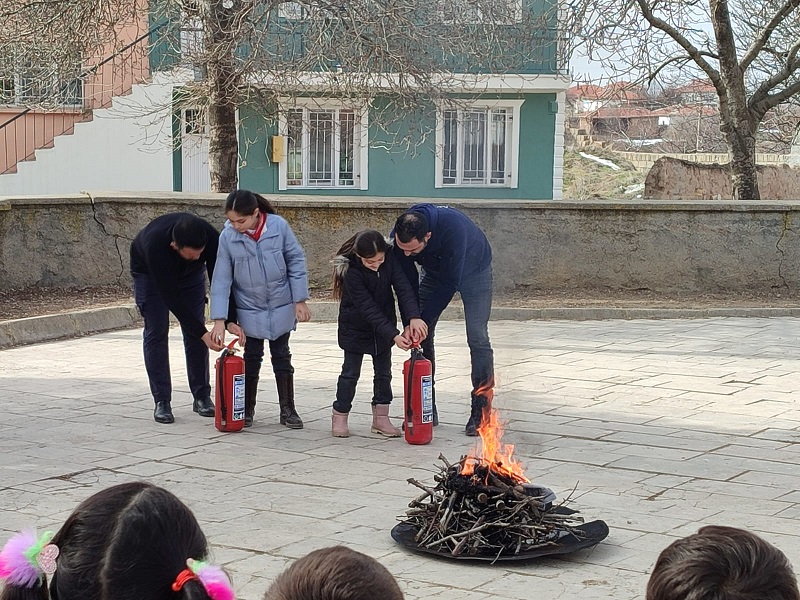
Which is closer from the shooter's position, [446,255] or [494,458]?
[494,458]

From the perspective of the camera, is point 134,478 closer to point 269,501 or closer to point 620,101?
point 269,501

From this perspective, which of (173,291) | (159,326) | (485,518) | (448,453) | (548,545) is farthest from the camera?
(159,326)

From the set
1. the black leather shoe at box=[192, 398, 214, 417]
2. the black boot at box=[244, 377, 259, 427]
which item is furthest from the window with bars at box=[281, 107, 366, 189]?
the black boot at box=[244, 377, 259, 427]

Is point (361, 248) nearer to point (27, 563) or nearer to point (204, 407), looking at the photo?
point (204, 407)

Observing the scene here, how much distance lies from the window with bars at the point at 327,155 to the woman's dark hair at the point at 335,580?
25004 millimetres

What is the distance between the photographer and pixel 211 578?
237cm

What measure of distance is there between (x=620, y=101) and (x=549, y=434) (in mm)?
13644

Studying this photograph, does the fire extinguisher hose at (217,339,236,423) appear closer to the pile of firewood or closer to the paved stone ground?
the paved stone ground

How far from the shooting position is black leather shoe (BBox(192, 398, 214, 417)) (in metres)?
8.98

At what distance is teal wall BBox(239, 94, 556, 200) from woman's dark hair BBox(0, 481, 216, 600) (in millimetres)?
24216

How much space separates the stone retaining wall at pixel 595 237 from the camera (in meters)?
15.2

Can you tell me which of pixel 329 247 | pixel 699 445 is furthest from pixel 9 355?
pixel 699 445

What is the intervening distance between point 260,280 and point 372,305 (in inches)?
35.5

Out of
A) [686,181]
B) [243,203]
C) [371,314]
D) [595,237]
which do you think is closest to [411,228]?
[371,314]
